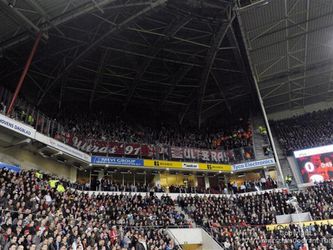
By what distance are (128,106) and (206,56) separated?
13.8 metres

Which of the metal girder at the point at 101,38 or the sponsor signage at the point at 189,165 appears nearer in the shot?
the metal girder at the point at 101,38

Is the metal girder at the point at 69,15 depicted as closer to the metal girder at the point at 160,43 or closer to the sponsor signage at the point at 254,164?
the metal girder at the point at 160,43

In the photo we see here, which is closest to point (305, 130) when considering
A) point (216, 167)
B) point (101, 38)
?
point (216, 167)

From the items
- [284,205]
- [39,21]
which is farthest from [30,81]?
[284,205]

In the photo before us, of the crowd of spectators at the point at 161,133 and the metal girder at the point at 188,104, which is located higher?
the metal girder at the point at 188,104

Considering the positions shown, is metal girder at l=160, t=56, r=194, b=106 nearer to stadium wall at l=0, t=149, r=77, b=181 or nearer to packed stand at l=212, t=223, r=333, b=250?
stadium wall at l=0, t=149, r=77, b=181

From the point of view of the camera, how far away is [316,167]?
3222 cm

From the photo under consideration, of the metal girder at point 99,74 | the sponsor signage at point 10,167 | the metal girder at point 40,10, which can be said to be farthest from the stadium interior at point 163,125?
the sponsor signage at point 10,167

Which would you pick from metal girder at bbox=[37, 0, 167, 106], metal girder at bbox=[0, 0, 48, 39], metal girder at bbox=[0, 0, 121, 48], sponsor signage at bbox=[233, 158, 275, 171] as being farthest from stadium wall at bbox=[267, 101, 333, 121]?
metal girder at bbox=[0, 0, 48, 39]

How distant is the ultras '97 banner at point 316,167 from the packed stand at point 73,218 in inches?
621

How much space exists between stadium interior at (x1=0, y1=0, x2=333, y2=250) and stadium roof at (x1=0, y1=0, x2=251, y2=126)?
0.48ft

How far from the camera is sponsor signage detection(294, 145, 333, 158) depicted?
106 ft

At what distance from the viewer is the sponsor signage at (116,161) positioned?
2720cm

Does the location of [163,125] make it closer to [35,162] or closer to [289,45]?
[289,45]
